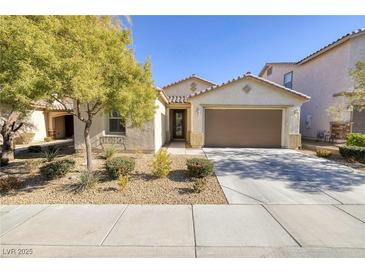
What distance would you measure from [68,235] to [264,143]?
1309cm

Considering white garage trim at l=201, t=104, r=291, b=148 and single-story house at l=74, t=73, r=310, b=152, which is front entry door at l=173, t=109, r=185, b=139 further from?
white garage trim at l=201, t=104, r=291, b=148

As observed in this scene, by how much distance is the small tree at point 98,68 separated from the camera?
4.74 meters

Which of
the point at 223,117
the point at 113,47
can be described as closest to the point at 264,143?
the point at 223,117

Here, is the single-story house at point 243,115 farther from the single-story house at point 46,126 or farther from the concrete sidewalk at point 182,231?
the single-story house at point 46,126

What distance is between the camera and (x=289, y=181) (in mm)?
6656

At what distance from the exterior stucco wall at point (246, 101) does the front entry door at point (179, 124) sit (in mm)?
4686

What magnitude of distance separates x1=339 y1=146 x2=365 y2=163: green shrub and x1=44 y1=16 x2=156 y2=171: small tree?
9.53m

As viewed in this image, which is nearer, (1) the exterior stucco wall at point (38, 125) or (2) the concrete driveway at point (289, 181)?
(2) the concrete driveway at point (289, 181)

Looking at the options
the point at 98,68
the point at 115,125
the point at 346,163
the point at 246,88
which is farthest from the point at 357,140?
the point at 115,125

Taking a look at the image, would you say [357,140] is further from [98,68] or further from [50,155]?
[50,155]

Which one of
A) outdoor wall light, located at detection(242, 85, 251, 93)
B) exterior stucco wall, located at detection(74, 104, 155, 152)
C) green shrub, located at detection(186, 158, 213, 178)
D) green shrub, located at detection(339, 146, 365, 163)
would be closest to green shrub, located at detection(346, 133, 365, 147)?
green shrub, located at detection(339, 146, 365, 163)

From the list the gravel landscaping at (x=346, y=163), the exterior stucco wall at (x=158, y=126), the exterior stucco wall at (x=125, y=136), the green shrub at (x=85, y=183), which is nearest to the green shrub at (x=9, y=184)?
the green shrub at (x=85, y=183)

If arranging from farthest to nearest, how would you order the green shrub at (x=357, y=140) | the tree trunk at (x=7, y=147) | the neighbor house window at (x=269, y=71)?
the neighbor house window at (x=269, y=71) → the green shrub at (x=357, y=140) → the tree trunk at (x=7, y=147)

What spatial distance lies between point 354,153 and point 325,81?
876cm
